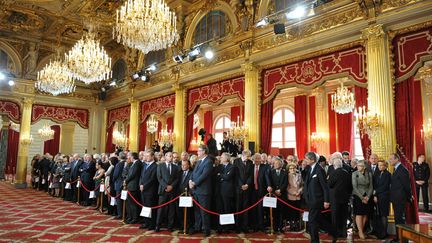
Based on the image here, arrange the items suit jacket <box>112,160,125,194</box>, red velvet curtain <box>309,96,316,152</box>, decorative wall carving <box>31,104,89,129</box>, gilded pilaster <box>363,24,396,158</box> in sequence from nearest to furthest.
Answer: gilded pilaster <box>363,24,396,158</box>, suit jacket <box>112,160,125,194</box>, red velvet curtain <box>309,96,316,152</box>, decorative wall carving <box>31,104,89,129</box>

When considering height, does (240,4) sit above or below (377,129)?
above

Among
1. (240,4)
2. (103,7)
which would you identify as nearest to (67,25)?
(103,7)

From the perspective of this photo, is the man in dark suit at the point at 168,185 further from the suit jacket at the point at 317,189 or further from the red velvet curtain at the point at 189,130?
the red velvet curtain at the point at 189,130

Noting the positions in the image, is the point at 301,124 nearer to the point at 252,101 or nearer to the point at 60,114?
the point at 252,101

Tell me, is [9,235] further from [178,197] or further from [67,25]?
[67,25]

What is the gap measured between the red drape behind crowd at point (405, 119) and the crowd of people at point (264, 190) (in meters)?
0.85

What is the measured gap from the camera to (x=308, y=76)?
7.80m

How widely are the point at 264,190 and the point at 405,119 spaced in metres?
3.03

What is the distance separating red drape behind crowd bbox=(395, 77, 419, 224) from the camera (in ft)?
19.8

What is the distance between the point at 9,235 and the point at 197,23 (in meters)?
8.39

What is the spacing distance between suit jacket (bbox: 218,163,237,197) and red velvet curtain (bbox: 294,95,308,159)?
7.38 m

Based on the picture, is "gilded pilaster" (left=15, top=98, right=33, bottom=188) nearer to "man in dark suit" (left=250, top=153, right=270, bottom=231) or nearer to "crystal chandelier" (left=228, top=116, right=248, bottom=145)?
"crystal chandelier" (left=228, top=116, right=248, bottom=145)

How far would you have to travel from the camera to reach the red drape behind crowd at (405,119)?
19.8ft

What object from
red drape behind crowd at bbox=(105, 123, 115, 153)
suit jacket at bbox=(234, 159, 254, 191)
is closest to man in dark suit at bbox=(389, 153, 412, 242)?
suit jacket at bbox=(234, 159, 254, 191)
